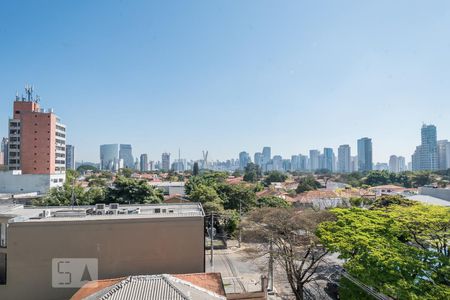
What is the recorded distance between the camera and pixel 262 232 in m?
12.7

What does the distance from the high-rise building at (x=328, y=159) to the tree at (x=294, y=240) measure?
14238 cm

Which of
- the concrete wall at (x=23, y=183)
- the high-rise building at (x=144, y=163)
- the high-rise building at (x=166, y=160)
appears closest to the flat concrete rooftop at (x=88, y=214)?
the concrete wall at (x=23, y=183)

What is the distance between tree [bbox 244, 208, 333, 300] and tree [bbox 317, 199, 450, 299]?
1.06m

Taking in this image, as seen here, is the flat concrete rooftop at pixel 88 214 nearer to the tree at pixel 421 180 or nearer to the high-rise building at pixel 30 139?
the high-rise building at pixel 30 139

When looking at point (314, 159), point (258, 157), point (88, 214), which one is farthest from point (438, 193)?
point (258, 157)

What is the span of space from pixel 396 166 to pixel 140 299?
140055 millimetres

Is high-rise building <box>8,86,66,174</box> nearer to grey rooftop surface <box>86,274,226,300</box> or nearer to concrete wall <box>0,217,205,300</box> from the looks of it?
concrete wall <box>0,217,205,300</box>

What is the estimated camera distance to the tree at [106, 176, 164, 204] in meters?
20.3

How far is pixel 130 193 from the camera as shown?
2027 cm

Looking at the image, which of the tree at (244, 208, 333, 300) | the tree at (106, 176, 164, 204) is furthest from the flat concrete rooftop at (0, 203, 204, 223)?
the tree at (106, 176, 164, 204)

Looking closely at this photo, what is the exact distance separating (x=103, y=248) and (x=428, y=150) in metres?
93.4

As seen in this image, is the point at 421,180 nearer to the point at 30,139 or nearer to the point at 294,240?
the point at 294,240

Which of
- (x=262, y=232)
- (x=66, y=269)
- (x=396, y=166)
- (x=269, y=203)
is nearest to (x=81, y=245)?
(x=66, y=269)

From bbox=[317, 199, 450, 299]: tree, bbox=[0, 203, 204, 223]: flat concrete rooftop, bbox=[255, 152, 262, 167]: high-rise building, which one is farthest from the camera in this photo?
bbox=[255, 152, 262, 167]: high-rise building
